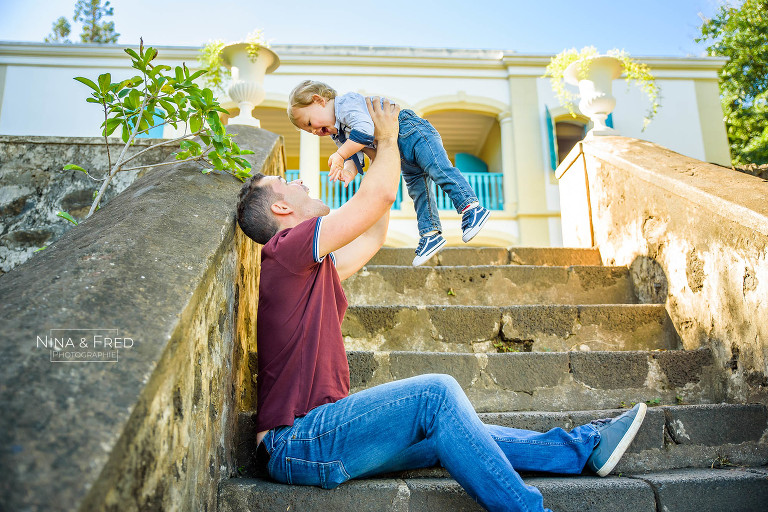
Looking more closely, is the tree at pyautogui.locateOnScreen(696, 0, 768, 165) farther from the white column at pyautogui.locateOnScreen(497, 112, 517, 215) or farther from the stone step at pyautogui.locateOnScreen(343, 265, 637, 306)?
the stone step at pyautogui.locateOnScreen(343, 265, 637, 306)

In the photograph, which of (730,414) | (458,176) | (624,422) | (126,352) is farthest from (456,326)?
(126,352)

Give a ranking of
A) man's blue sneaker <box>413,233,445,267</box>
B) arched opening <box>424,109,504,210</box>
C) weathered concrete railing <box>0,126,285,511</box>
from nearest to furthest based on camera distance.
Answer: weathered concrete railing <box>0,126,285,511</box> < man's blue sneaker <box>413,233,445,267</box> < arched opening <box>424,109,504,210</box>

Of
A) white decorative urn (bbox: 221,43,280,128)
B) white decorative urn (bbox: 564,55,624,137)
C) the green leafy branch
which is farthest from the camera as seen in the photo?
white decorative urn (bbox: 564,55,624,137)

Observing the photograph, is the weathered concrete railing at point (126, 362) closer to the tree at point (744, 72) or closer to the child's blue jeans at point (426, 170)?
the child's blue jeans at point (426, 170)

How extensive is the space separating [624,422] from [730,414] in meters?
0.51

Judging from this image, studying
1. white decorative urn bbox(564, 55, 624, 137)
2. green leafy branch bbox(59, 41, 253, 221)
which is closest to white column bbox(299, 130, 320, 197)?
white decorative urn bbox(564, 55, 624, 137)

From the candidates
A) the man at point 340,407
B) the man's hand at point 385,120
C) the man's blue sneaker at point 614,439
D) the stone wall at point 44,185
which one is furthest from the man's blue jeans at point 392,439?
the stone wall at point 44,185

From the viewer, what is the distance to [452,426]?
1575mm

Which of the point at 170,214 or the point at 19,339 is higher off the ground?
the point at 170,214

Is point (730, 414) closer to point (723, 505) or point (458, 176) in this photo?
point (723, 505)

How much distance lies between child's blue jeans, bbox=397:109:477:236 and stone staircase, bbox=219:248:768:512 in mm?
471

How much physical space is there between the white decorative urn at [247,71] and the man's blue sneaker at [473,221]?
2.30 m

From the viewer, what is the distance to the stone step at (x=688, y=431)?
210 cm

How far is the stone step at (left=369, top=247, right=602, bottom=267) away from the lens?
371 centimetres
